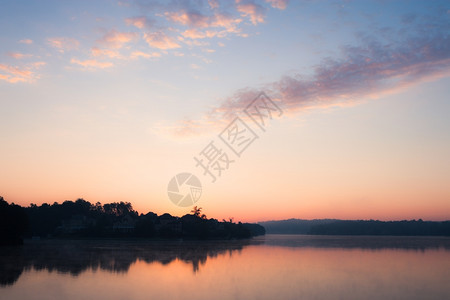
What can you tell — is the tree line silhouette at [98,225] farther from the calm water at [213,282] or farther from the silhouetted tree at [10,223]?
the calm water at [213,282]

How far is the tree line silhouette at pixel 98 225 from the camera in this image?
58.4 meters

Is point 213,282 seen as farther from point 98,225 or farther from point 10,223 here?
point 98,225

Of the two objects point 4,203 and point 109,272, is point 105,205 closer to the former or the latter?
point 4,203

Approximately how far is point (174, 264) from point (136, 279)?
9.85 m

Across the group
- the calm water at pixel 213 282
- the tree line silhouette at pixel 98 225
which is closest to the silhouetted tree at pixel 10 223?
the tree line silhouette at pixel 98 225

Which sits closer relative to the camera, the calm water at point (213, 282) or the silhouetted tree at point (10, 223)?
Result: the calm water at point (213, 282)

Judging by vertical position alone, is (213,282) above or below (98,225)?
below

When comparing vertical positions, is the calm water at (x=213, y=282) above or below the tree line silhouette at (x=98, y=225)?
below

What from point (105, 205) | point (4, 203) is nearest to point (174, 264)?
point (4, 203)

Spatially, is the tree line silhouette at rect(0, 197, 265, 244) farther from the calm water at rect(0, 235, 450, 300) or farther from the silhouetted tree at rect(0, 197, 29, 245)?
the calm water at rect(0, 235, 450, 300)

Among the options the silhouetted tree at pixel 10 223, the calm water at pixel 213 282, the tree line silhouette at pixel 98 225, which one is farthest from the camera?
the tree line silhouette at pixel 98 225

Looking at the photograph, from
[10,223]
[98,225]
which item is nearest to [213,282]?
[10,223]

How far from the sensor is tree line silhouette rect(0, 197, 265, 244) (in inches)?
2298

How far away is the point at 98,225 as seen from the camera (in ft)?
313
